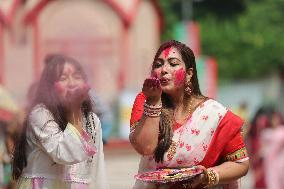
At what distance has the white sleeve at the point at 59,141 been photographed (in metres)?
4.48

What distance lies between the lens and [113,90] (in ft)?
71.7

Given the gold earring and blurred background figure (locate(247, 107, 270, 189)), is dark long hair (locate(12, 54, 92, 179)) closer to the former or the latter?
the gold earring

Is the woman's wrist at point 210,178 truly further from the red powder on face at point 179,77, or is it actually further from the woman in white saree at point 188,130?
the red powder on face at point 179,77

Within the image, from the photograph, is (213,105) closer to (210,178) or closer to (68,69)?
(210,178)

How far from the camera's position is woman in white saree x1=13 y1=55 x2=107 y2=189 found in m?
4.51

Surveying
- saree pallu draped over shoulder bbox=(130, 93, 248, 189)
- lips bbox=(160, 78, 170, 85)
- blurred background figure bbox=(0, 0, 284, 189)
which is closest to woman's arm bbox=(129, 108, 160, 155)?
saree pallu draped over shoulder bbox=(130, 93, 248, 189)

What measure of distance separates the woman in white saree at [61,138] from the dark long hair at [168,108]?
0.38 metres

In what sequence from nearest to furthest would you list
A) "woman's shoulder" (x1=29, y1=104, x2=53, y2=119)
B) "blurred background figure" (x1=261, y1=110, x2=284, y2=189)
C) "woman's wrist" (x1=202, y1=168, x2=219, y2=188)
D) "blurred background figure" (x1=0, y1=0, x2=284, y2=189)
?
"woman's wrist" (x1=202, y1=168, x2=219, y2=188) → "woman's shoulder" (x1=29, y1=104, x2=53, y2=119) → "blurred background figure" (x1=261, y1=110, x2=284, y2=189) → "blurred background figure" (x1=0, y1=0, x2=284, y2=189)

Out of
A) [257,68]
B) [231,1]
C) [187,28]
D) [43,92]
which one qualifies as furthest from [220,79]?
[43,92]

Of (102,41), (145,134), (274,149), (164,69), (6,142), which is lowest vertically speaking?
(145,134)

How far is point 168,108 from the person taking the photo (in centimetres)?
445

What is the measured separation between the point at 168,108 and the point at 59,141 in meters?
0.51

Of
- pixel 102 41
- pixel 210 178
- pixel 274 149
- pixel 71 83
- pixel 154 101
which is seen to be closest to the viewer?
pixel 154 101

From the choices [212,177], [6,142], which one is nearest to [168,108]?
[212,177]
